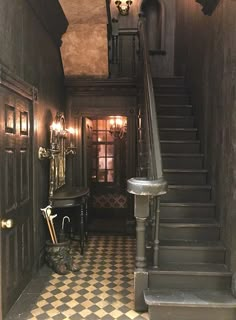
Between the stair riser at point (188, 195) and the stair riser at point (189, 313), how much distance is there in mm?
1350

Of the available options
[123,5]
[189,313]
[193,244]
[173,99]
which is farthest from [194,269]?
[123,5]

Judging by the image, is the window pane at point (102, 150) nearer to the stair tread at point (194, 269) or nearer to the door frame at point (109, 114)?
the door frame at point (109, 114)

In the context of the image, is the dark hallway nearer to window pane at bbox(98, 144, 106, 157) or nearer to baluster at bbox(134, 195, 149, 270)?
baluster at bbox(134, 195, 149, 270)

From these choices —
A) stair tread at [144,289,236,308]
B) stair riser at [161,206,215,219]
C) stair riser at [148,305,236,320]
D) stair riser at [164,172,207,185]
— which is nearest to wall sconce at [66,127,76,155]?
stair riser at [164,172,207,185]

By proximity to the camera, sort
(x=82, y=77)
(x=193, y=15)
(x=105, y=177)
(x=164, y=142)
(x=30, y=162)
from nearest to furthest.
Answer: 1. (x=30, y=162)
2. (x=164, y=142)
3. (x=193, y=15)
4. (x=82, y=77)
5. (x=105, y=177)

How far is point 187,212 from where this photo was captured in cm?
353

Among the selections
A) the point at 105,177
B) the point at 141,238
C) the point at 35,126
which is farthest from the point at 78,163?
the point at 141,238

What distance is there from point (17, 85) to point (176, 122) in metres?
2.59

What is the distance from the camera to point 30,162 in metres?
3.47

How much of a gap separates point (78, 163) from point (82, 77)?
1528mm

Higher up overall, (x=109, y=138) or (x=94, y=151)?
(x=109, y=138)

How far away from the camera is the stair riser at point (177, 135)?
447 centimetres

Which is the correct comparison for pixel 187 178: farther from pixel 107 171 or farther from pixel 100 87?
pixel 107 171

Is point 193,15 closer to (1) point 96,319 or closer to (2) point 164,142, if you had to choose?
(2) point 164,142
